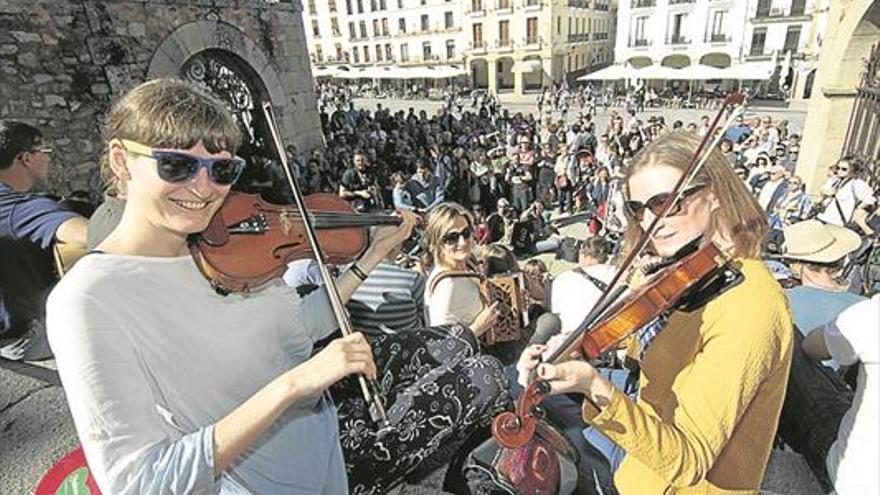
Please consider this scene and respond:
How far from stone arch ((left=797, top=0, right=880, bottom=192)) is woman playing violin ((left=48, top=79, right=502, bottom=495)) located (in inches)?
289

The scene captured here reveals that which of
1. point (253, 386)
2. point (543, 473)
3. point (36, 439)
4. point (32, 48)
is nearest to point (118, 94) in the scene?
point (32, 48)

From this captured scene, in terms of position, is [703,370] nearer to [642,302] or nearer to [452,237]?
[642,302]

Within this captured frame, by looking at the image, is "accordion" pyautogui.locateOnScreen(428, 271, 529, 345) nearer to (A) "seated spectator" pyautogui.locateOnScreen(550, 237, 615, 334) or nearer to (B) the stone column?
(A) "seated spectator" pyautogui.locateOnScreen(550, 237, 615, 334)

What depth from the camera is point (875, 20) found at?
17.9 ft

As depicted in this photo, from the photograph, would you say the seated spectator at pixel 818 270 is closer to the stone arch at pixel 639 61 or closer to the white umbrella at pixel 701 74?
the white umbrella at pixel 701 74

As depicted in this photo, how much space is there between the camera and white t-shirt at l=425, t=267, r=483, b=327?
2.31 m

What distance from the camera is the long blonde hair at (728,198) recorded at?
4.08ft

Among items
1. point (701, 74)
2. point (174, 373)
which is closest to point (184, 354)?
point (174, 373)

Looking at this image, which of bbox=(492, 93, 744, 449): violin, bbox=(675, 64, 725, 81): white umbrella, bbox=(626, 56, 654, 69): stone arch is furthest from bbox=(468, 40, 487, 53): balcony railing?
bbox=(492, 93, 744, 449): violin

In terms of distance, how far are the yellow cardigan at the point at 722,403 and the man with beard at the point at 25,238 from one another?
87.1 inches

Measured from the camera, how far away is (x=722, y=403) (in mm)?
991

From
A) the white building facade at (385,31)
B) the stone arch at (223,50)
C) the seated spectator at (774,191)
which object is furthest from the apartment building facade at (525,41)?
the seated spectator at (774,191)

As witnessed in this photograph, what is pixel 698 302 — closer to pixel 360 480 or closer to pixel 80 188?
pixel 360 480

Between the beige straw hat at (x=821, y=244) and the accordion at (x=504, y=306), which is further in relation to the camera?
the accordion at (x=504, y=306)
